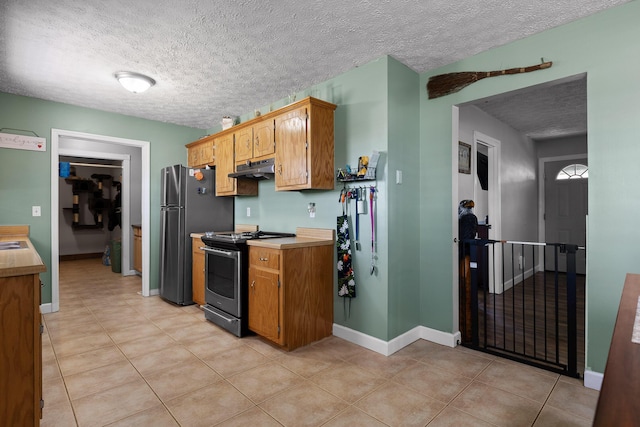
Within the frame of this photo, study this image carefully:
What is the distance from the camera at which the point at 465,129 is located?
395cm

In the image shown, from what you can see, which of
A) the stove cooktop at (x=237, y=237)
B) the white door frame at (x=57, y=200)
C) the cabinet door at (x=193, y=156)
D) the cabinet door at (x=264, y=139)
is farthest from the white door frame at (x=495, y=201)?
the white door frame at (x=57, y=200)

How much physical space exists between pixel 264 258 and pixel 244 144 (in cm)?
150

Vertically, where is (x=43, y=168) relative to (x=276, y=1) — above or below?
below

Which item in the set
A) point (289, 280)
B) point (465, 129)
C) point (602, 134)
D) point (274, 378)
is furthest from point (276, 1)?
point (465, 129)

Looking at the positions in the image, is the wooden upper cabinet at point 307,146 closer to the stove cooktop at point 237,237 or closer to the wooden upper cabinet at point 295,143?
the wooden upper cabinet at point 295,143

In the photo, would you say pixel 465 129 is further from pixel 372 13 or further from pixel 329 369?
pixel 329 369

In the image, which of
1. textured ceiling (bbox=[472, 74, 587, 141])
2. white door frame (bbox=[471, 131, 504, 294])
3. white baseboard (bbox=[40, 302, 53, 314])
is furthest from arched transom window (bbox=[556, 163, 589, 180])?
white baseboard (bbox=[40, 302, 53, 314])

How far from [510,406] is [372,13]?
8.42 ft

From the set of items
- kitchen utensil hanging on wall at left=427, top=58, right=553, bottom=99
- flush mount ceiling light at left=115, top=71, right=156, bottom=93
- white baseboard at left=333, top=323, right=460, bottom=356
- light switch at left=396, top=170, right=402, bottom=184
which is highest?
flush mount ceiling light at left=115, top=71, right=156, bottom=93

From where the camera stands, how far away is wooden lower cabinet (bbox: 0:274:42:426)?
1.37 metres

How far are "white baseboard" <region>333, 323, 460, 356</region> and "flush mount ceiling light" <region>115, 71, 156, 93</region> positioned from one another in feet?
9.47

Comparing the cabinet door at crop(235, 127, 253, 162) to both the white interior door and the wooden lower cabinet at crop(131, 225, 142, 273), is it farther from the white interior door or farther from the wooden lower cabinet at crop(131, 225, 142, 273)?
the white interior door

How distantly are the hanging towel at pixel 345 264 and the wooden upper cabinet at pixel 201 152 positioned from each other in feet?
7.31

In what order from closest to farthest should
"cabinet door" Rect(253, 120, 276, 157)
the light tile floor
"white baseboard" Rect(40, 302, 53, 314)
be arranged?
the light tile floor
"cabinet door" Rect(253, 120, 276, 157)
"white baseboard" Rect(40, 302, 53, 314)
